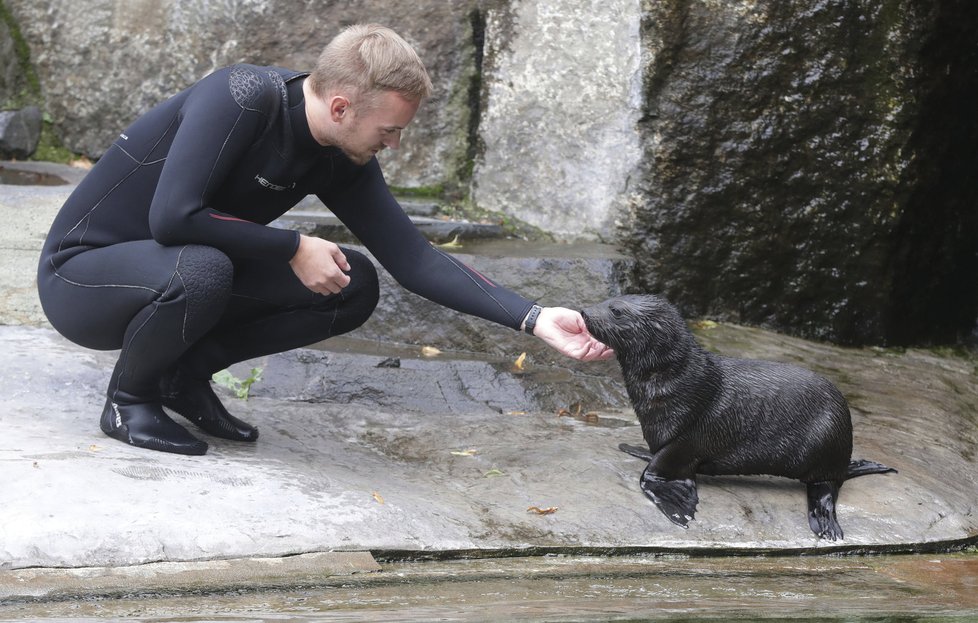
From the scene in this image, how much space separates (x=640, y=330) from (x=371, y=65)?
4.23 ft

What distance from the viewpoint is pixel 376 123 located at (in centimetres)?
336

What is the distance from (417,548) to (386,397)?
1705 millimetres

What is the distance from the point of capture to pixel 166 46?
7.28 metres

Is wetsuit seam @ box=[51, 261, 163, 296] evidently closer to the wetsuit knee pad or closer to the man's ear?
the wetsuit knee pad

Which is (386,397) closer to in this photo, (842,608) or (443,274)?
(443,274)

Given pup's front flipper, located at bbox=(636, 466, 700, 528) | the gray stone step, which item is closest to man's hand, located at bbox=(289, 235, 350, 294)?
pup's front flipper, located at bbox=(636, 466, 700, 528)

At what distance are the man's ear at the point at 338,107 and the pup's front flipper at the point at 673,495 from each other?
5.25 feet

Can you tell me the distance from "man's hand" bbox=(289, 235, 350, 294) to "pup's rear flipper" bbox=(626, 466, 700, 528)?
1262mm

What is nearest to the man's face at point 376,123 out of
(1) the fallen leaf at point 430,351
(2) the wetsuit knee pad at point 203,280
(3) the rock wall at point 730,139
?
(2) the wetsuit knee pad at point 203,280

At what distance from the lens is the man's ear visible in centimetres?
334

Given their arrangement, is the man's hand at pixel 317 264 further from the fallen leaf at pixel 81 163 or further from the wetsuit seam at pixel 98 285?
the fallen leaf at pixel 81 163

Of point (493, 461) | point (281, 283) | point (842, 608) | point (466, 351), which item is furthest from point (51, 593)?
point (466, 351)

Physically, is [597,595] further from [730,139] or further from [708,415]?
[730,139]

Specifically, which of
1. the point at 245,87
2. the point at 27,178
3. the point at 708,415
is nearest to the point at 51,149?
the point at 27,178
